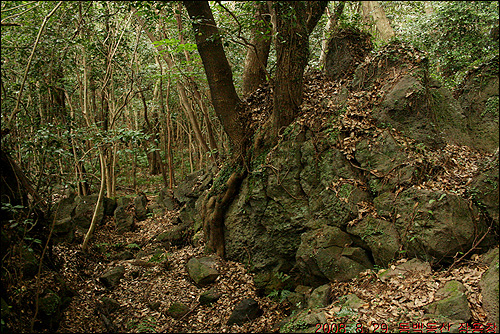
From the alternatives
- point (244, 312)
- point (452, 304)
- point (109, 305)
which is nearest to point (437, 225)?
point (452, 304)

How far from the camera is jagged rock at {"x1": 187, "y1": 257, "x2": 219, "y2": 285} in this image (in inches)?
250

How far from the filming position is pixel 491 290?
3.55 metres

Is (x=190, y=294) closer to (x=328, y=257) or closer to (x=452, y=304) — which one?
(x=328, y=257)

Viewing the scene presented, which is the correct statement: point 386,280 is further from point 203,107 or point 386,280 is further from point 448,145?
point 203,107

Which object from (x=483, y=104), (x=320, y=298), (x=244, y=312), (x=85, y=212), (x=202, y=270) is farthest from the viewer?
(x=85, y=212)

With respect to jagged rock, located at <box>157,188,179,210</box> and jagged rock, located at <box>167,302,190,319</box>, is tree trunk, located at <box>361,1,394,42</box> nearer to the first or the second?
jagged rock, located at <box>157,188,179,210</box>

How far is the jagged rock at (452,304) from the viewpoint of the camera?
351cm

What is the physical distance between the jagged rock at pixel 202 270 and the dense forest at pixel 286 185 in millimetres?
33

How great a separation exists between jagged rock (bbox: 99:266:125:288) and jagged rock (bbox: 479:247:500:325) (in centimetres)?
617

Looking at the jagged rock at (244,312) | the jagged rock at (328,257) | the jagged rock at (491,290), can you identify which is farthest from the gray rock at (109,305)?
the jagged rock at (491,290)

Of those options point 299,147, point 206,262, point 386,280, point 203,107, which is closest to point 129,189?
point 203,107

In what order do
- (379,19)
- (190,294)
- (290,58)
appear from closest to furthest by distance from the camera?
(190,294), (290,58), (379,19)

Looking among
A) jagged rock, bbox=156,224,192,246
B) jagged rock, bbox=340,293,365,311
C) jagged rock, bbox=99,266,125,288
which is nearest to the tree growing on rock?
jagged rock, bbox=156,224,192,246

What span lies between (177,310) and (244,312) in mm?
1215
